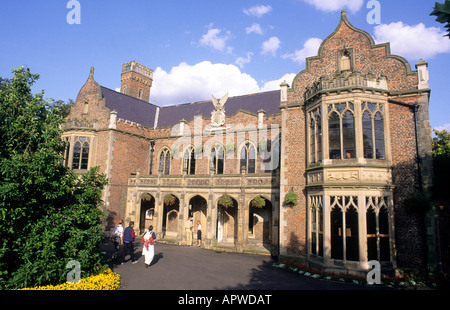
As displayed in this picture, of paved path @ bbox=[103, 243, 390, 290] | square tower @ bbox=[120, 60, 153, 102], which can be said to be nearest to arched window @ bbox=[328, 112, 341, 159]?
paved path @ bbox=[103, 243, 390, 290]

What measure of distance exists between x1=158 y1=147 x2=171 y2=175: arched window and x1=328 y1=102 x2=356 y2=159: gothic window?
16927 millimetres

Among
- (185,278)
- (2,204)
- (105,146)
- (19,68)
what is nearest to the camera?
(2,204)

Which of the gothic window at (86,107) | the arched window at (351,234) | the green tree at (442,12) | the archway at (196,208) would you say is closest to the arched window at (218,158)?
the archway at (196,208)

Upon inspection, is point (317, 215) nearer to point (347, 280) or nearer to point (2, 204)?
point (347, 280)

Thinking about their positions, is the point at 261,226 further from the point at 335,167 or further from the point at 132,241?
the point at 132,241

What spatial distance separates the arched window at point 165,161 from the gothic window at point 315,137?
51.3ft

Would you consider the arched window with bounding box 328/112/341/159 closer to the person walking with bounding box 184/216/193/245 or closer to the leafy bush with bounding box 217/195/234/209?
the leafy bush with bounding box 217/195/234/209

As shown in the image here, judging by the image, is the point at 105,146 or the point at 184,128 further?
the point at 184,128

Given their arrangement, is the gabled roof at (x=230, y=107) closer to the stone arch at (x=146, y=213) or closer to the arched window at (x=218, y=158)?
the arched window at (x=218, y=158)

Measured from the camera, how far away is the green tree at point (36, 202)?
8438 mm

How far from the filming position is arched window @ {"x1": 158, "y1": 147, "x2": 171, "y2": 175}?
26859 mm

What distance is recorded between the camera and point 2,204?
788 cm

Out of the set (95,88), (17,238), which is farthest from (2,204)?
(95,88)
